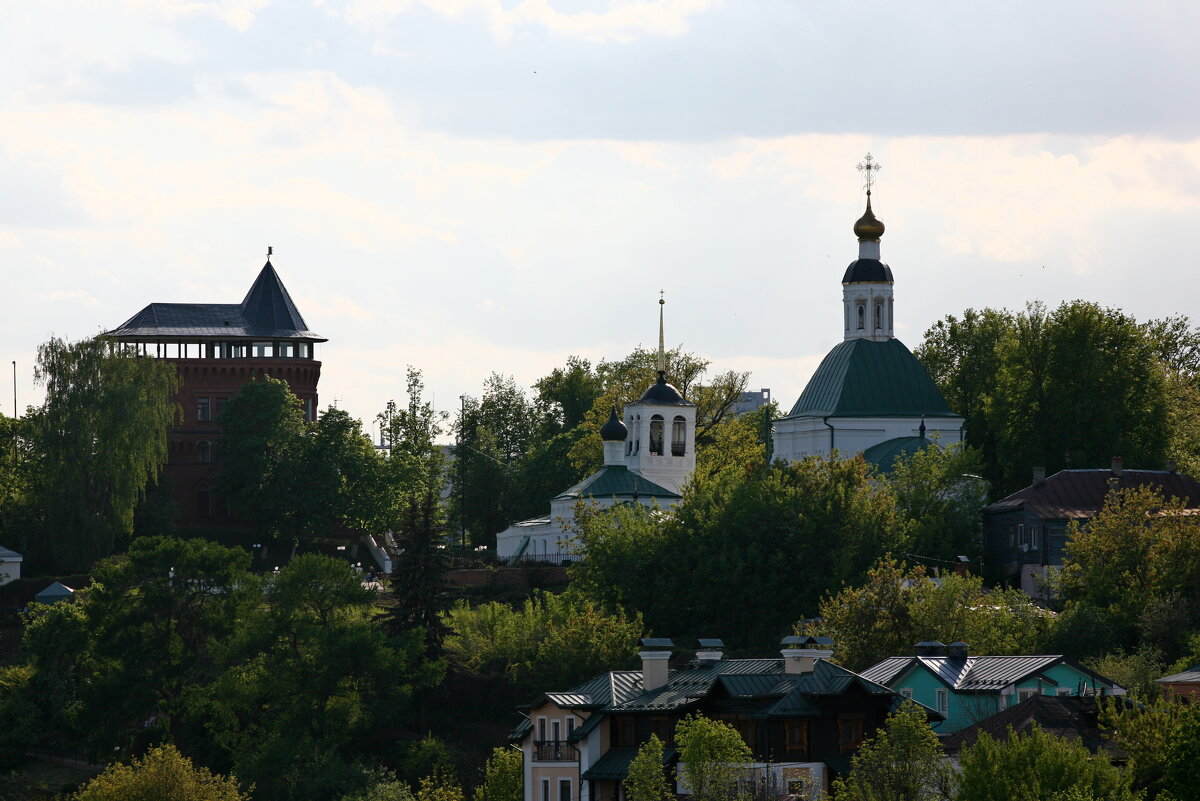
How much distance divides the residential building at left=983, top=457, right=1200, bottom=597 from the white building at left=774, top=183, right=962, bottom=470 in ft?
27.4

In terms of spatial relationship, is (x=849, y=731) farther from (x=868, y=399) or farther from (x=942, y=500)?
(x=868, y=399)

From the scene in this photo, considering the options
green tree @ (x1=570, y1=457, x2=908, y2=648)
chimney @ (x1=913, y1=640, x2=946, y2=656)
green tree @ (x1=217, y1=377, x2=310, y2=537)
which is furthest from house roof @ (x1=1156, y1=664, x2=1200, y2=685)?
green tree @ (x1=217, y1=377, x2=310, y2=537)

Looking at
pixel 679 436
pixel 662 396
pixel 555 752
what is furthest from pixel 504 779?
pixel 662 396

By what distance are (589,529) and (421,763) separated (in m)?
15.7

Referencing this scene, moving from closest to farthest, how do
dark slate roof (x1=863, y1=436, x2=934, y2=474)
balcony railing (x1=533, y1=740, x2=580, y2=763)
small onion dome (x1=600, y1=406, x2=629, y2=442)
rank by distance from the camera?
1. balcony railing (x1=533, y1=740, x2=580, y2=763)
2. dark slate roof (x1=863, y1=436, x2=934, y2=474)
3. small onion dome (x1=600, y1=406, x2=629, y2=442)

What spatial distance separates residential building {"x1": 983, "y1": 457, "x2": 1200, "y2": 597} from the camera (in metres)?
82.4

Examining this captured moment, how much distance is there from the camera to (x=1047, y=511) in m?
82.7

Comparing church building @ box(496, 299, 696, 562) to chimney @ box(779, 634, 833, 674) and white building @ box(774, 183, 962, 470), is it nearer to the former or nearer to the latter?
white building @ box(774, 183, 962, 470)

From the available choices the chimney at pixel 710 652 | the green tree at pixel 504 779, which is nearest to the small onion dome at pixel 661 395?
the chimney at pixel 710 652

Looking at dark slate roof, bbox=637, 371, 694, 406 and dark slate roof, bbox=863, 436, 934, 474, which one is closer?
dark slate roof, bbox=863, 436, 934, 474

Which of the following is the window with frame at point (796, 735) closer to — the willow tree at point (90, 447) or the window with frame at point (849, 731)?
the window with frame at point (849, 731)

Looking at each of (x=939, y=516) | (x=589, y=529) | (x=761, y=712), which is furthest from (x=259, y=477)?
(x=761, y=712)

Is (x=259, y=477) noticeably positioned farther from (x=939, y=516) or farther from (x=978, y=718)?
(x=978, y=718)

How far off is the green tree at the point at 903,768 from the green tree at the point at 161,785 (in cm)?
2008
